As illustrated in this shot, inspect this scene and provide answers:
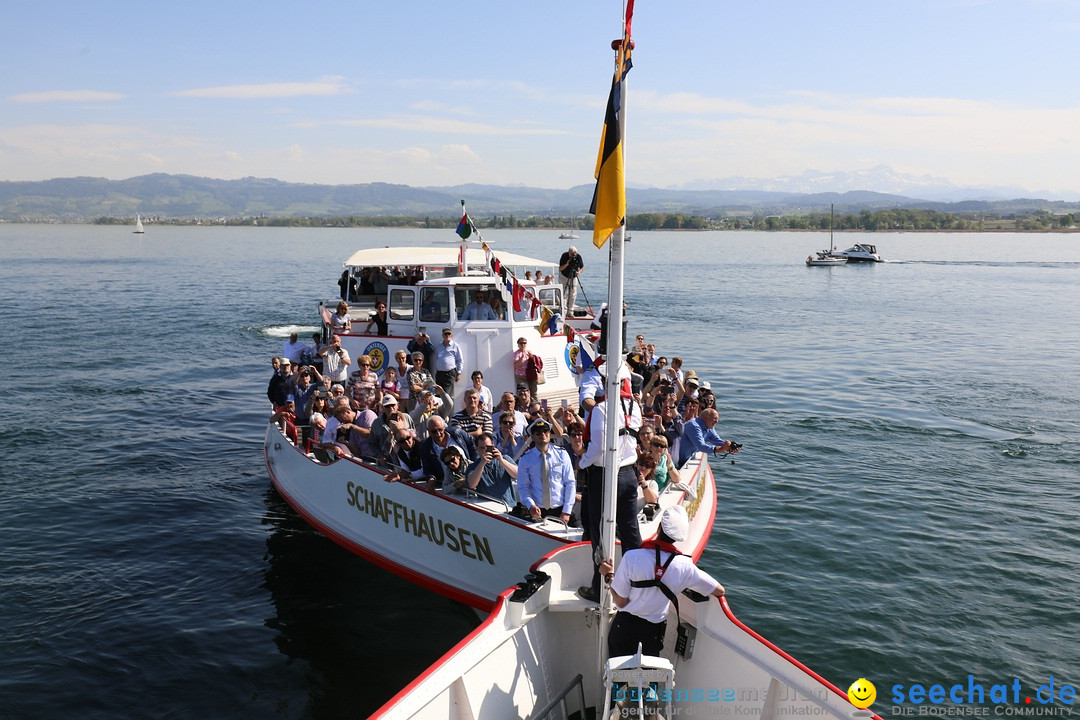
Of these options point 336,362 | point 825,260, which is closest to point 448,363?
point 336,362

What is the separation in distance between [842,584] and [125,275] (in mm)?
71505

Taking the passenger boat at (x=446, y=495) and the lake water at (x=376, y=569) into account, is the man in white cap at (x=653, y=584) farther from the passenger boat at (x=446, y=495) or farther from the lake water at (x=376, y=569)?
the lake water at (x=376, y=569)

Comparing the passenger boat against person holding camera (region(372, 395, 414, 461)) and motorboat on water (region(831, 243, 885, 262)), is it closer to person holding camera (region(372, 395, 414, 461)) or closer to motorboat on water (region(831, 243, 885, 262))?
person holding camera (region(372, 395, 414, 461))

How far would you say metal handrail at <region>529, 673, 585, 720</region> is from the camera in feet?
21.7

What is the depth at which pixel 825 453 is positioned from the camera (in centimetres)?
1888

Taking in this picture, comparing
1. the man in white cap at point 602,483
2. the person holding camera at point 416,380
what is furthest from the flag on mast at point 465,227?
the man in white cap at point 602,483

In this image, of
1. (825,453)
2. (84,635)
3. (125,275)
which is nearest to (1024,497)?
(825,453)

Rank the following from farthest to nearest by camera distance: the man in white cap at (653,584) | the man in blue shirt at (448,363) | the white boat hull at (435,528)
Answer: the man in blue shirt at (448,363)
the white boat hull at (435,528)
the man in white cap at (653,584)

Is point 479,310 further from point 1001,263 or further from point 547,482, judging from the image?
point 1001,263

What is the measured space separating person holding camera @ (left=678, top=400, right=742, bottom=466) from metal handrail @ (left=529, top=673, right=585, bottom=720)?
554cm

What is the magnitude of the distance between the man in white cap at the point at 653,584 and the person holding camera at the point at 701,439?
5.99 m

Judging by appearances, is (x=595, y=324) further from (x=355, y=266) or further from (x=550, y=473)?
(x=550, y=473)

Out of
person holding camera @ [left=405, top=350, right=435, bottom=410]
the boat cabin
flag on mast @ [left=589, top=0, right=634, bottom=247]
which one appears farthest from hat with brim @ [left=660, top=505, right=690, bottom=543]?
the boat cabin

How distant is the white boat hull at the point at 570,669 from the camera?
591cm
